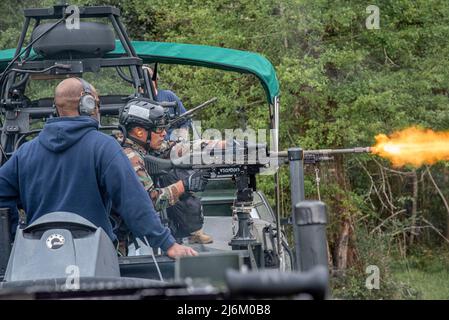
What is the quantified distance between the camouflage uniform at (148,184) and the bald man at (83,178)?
3.08ft

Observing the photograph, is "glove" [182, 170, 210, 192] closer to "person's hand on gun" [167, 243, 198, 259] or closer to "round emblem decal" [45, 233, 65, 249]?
"person's hand on gun" [167, 243, 198, 259]

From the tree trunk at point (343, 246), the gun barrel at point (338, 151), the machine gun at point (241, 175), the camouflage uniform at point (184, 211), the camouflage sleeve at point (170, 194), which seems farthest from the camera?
the tree trunk at point (343, 246)

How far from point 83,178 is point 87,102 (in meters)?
0.48

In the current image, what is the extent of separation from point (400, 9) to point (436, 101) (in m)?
1.52

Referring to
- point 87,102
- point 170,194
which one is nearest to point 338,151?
point 170,194

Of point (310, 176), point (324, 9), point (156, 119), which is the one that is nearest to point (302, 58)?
point (324, 9)

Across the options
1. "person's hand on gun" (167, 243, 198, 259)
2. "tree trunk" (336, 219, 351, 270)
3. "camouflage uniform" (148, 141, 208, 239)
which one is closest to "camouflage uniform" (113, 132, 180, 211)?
"camouflage uniform" (148, 141, 208, 239)

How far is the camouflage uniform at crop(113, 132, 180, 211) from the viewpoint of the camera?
7168 mm

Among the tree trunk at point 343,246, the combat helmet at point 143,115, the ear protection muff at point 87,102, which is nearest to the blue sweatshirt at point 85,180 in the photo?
the ear protection muff at point 87,102

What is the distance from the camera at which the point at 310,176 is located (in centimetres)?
1473

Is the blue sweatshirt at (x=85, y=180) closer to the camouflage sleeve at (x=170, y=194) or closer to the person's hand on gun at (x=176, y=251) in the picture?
the person's hand on gun at (x=176, y=251)

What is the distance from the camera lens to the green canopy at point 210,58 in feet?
30.2

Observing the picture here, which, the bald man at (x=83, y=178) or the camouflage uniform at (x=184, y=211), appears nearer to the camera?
the bald man at (x=83, y=178)

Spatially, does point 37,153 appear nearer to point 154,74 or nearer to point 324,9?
point 154,74
